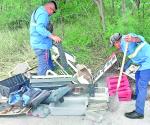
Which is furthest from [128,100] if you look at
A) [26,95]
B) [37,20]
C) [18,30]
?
[18,30]

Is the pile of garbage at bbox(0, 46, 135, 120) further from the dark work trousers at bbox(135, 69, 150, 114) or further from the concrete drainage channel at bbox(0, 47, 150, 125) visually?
the dark work trousers at bbox(135, 69, 150, 114)

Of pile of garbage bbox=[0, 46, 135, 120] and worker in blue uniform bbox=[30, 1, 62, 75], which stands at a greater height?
worker in blue uniform bbox=[30, 1, 62, 75]

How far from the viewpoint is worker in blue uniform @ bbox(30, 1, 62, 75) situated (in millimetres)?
9453

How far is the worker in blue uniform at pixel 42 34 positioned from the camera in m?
9.45

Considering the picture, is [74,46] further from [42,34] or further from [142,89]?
[142,89]

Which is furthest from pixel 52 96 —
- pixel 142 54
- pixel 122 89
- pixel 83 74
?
pixel 142 54

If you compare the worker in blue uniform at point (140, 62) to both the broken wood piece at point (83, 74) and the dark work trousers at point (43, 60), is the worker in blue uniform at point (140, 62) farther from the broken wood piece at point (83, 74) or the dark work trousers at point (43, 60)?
the dark work trousers at point (43, 60)

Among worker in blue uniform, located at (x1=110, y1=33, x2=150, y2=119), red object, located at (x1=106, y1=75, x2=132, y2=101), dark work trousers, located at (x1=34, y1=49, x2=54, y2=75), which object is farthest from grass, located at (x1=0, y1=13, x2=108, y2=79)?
worker in blue uniform, located at (x1=110, y1=33, x2=150, y2=119)

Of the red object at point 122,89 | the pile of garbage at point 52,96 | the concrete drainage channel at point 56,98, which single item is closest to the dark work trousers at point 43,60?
the pile of garbage at point 52,96

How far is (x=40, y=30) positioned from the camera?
9406 millimetres

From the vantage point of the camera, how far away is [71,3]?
41.0ft

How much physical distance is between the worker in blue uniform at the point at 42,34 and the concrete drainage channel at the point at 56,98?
51 cm

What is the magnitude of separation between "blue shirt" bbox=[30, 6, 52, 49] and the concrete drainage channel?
31.1 inches

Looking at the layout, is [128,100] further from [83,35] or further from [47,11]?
[83,35]
